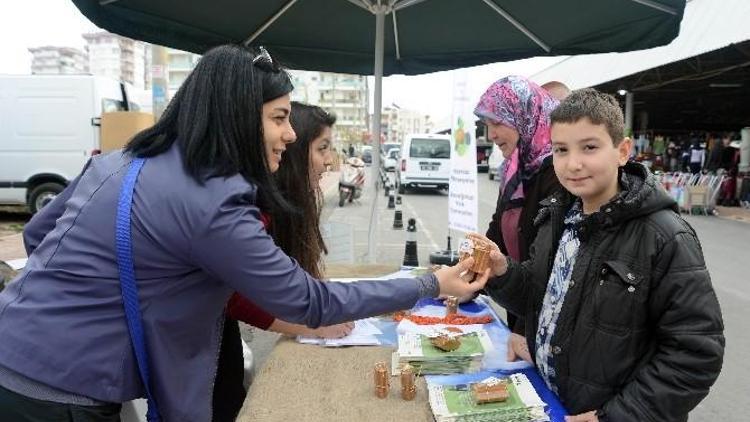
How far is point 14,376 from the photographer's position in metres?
1.33

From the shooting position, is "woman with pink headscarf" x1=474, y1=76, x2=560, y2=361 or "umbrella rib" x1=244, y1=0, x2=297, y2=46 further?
"umbrella rib" x1=244, y1=0, x2=297, y2=46

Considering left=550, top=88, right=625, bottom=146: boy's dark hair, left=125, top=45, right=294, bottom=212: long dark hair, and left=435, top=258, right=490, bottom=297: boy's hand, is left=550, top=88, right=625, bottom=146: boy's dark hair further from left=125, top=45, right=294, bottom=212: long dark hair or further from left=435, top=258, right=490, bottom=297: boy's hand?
left=125, top=45, right=294, bottom=212: long dark hair

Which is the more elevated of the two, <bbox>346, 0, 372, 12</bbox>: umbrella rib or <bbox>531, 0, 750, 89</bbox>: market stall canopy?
<bbox>531, 0, 750, 89</bbox>: market stall canopy

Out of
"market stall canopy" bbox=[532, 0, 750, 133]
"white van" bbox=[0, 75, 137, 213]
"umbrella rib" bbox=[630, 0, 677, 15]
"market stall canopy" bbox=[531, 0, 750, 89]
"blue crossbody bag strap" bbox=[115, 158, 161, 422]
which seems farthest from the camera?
"market stall canopy" bbox=[532, 0, 750, 133]

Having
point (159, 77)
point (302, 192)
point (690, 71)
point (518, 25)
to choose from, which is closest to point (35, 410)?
point (302, 192)

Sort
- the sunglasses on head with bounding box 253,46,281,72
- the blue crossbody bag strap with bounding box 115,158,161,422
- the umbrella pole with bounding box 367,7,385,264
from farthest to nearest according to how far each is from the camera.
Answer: the umbrella pole with bounding box 367,7,385,264, the sunglasses on head with bounding box 253,46,281,72, the blue crossbody bag strap with bounding box 115,158,161,422

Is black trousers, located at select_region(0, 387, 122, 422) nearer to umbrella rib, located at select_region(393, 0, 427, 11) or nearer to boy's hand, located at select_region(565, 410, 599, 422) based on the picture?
boy's hand, located at select_region(565, 410, 599, 422)

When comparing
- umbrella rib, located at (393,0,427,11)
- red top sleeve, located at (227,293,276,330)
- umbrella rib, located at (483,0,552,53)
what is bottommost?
red top sleeve, located at (227,293,276,330)

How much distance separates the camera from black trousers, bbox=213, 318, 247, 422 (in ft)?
6.97

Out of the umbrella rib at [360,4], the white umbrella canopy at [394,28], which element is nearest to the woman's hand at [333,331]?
the white umbrella canopy at [394,28]

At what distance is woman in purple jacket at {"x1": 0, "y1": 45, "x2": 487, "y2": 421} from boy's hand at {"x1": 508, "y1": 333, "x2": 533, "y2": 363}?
80 cm

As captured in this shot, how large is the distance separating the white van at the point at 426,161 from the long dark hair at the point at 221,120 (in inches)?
682

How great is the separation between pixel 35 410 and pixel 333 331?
106cm

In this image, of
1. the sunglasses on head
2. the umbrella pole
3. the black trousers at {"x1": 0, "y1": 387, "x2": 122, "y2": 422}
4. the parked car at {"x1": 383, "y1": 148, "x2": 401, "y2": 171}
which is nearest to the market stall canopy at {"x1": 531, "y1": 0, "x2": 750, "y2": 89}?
the umbrella pole
